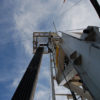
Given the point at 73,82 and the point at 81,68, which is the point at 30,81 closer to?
the point at 81,68

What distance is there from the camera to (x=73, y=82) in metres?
6.69

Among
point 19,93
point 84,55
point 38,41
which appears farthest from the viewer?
point 38,41

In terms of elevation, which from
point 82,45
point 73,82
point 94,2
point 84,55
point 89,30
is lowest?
point 73,82

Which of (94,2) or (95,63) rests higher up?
(94,2)

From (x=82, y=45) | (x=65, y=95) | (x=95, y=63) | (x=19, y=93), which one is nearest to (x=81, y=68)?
(x=82, y=45)

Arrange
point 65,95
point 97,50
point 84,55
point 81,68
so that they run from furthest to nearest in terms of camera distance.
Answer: point 65,95 < point 81,68 < point 84,55 < point 97,50

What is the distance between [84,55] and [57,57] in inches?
160

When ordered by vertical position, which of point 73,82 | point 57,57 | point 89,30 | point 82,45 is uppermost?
point 89,30

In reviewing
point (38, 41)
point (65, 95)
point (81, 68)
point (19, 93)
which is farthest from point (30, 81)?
point (38, 41)

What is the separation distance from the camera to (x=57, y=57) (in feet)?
22.3

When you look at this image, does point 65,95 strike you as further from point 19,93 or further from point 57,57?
point 19,93

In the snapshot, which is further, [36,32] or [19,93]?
[36,32]

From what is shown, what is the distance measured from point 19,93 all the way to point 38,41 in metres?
9.24

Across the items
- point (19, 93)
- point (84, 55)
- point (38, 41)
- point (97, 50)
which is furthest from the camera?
point (38, 41)
